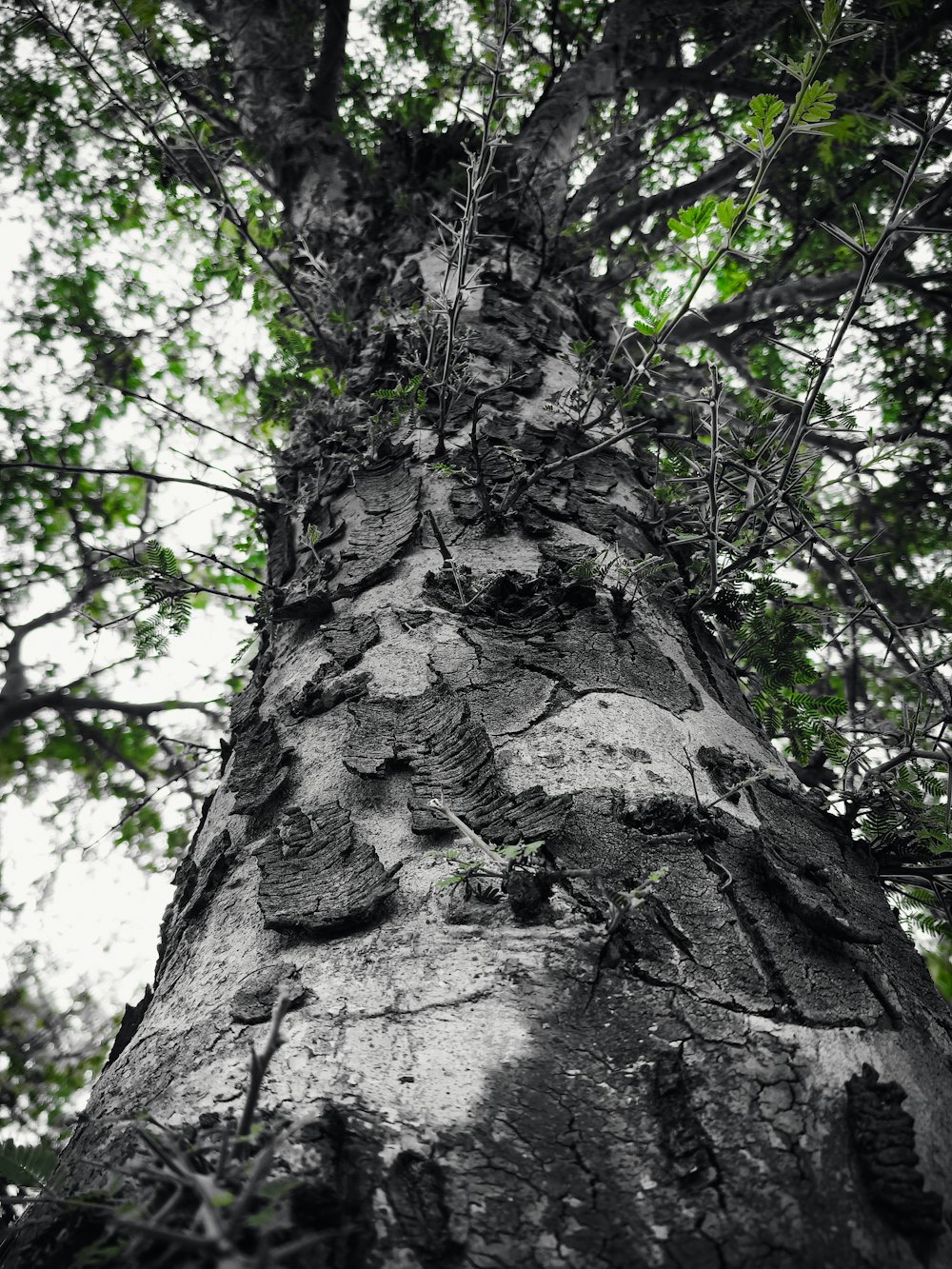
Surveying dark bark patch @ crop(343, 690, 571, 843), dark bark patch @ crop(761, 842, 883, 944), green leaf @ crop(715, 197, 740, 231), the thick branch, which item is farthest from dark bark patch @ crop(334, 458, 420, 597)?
the thick branch

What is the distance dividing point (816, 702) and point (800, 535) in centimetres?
42

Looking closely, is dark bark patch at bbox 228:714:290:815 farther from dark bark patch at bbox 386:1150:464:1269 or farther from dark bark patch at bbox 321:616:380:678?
dark bark patch at bbox 386:1150:464:1269

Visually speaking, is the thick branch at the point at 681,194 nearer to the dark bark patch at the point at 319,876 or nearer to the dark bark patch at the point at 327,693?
the dark bark patch at the point at 327,693

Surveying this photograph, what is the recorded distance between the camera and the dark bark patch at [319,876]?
40.9 inches

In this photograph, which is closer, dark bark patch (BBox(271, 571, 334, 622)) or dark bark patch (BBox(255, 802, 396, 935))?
dark bark patch (BBox(255, 802, 396, 935))

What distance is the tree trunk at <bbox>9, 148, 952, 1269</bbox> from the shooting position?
731mm

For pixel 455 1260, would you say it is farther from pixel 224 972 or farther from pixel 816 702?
pixel 816 702

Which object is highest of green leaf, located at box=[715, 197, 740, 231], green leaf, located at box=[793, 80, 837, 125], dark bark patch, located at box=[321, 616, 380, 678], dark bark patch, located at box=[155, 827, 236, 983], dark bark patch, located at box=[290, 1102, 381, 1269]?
green leaf, located at box=[793, 80, 837, 125]

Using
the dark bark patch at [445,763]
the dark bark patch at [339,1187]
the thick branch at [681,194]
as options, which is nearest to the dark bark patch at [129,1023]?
the dark bark patch at [445,763]

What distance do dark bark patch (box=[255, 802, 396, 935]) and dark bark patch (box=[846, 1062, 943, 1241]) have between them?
583 mm

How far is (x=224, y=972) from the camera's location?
109 cm

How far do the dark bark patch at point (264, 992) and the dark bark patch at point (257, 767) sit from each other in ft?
1.15

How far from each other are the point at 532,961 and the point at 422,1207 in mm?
281

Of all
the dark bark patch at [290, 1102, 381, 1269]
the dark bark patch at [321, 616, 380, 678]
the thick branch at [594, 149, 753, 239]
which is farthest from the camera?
the thick branch at [594, 149, 753, 239]
